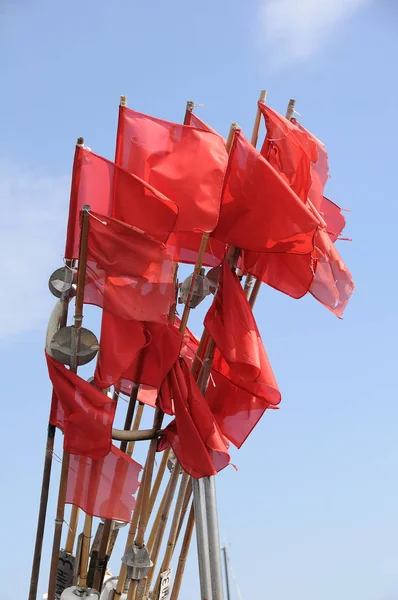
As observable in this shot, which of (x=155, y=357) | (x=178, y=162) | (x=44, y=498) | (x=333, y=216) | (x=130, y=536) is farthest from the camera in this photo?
(x=333, y=216)

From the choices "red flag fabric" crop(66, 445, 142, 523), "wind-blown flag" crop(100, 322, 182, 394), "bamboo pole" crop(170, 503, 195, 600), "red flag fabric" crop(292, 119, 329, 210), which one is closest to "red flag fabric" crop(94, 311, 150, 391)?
"wind-blown flag" crop(100, 322, 182, 394)

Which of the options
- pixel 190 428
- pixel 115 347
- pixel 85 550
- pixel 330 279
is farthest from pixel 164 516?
pixel 330 279

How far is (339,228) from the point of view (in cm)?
1172

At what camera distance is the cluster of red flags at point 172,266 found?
30.7 feet

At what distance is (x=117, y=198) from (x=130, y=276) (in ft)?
2.36

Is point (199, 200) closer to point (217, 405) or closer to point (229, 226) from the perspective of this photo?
point (229, 226)

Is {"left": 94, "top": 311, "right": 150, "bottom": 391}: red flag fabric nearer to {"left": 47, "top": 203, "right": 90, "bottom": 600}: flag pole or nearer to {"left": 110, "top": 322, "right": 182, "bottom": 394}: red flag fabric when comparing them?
{"left": 110, "top": 322, "right": 182, "bottom": 394}: red flag fabric

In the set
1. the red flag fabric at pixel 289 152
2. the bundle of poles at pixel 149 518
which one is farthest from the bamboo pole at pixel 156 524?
the red flag fabric at pixel 289 152

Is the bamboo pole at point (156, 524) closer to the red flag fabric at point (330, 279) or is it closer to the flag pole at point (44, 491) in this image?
the flag pole at point (44, 491)

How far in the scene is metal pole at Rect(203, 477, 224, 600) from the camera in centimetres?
932

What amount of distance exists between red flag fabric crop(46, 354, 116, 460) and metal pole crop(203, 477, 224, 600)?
0.97 meters

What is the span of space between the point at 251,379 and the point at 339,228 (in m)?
2.58

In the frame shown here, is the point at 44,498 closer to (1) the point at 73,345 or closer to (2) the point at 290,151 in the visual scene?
(1) the point at 73,345

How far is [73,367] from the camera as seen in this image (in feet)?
30.8
